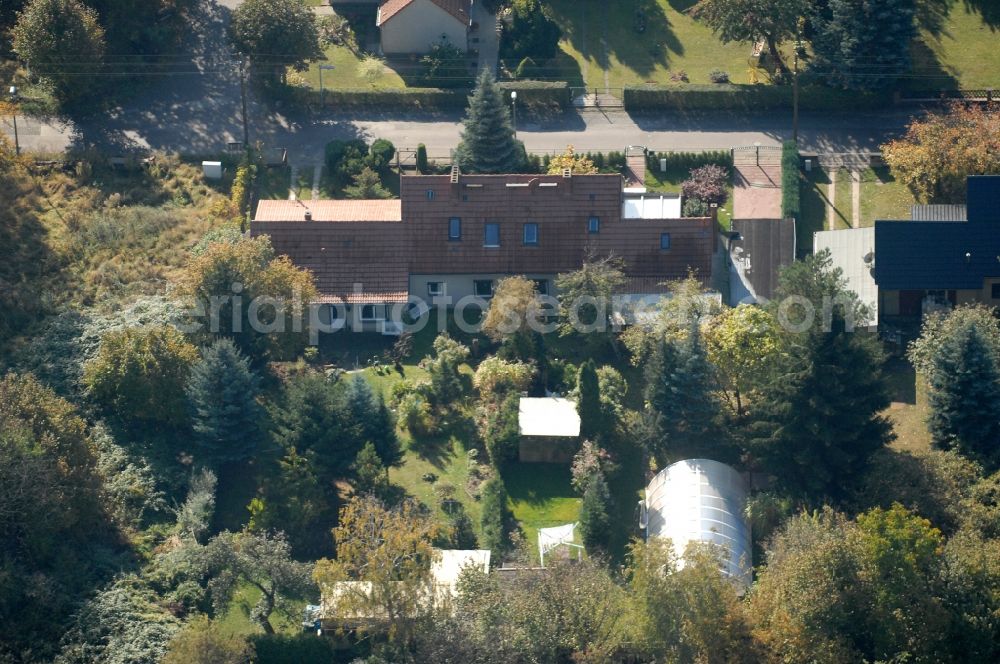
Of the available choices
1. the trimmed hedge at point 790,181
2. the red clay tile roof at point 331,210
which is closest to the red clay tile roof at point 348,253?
the red clay tile roof at point 331,210

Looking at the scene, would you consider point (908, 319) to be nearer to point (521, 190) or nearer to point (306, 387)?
point (521, 190)

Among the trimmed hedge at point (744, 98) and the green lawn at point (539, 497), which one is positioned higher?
the trimmed hedge at point (744, 98)

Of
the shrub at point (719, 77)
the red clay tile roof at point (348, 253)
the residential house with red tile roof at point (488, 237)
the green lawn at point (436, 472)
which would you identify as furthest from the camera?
the shrub at point (719, 77)

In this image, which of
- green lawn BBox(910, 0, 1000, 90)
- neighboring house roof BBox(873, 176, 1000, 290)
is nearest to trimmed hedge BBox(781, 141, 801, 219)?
neighboring house roof BBox(873, 176, 1000, 290)

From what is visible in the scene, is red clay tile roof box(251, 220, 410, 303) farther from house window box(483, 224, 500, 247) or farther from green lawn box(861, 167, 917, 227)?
green lawn box(861, 167, 917, 227)

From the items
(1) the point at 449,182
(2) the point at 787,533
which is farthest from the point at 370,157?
(2) the point at 787,533

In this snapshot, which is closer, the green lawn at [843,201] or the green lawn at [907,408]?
the green lawn at [907,408]

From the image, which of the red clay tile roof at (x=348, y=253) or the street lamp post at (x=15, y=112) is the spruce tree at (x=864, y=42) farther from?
the street lamp post at (x=15, y=112)
